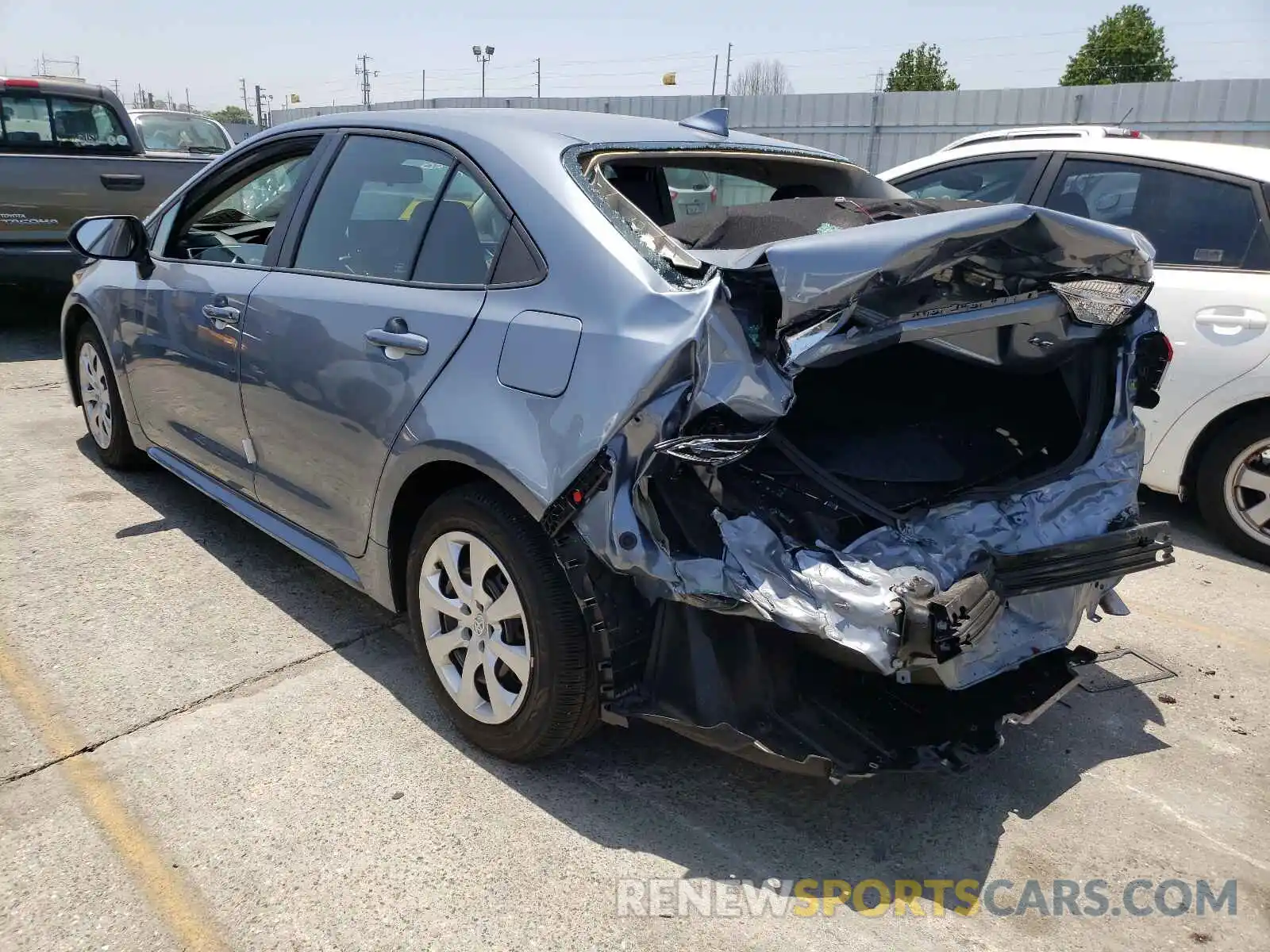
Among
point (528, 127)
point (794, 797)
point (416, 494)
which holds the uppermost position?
point (528, 127)

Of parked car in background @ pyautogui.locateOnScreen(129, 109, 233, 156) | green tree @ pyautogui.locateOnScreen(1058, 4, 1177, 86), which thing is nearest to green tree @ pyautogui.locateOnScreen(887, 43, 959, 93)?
green tree @ pyautogui.locateOnScreen(1058, 4, 1177, 86)

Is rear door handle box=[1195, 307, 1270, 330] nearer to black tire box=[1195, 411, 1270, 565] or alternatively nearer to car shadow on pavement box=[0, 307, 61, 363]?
black tire box=[1195, 411, 1270, 565]

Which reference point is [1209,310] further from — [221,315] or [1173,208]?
[221,315]

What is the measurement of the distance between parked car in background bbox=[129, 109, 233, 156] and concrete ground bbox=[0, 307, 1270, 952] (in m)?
9.30

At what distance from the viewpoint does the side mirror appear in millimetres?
4109

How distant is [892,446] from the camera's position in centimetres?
283

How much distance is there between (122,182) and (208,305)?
5248 mm

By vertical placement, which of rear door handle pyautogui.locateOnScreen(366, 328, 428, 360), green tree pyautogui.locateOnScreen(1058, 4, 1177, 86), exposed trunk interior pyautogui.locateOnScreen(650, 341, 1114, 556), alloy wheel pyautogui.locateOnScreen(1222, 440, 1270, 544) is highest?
green tree pyautogui.locateOnScreen(1058, 4, 1177, 86)

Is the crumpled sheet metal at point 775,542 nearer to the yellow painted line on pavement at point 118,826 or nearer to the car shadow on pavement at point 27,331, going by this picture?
the yellow painted line on pavement at point 118,826

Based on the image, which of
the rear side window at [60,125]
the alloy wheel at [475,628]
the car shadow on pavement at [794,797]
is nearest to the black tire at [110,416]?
the car shadow on pavement at [794,797]

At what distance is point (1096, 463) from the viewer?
2795 millimetres

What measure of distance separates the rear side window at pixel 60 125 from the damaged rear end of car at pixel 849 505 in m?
7.27

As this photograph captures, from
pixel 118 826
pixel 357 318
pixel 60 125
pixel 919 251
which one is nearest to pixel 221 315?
pixel 357 318

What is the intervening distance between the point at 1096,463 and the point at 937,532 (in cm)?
68
